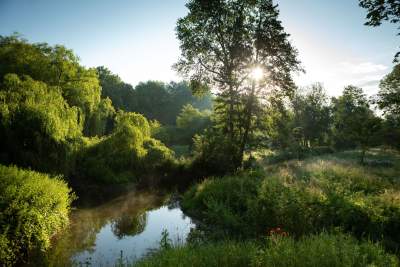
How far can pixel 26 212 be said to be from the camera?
10.4 metres

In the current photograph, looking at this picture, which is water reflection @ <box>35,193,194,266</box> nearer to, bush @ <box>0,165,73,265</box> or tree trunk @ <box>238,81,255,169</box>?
bush @ <box>0,165,73,265</box>

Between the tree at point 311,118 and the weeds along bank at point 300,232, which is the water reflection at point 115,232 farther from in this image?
the tree at point 311,118

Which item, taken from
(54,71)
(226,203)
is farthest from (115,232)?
(54,71)

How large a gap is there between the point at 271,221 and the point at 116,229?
23.9 ft

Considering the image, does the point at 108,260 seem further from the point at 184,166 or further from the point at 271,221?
the point at 184,166

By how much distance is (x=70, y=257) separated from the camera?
36.1ft

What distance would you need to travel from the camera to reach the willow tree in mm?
24188

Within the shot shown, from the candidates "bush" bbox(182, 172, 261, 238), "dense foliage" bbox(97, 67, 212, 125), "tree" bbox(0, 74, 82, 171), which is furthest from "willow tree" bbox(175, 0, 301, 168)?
"dense foliage" bbox(97, 67, 212, 125)

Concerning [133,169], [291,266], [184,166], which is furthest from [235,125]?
[291,266]

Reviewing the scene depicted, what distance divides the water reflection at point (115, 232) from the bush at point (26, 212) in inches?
30.7

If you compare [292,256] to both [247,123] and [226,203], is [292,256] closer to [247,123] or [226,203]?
[226,203]

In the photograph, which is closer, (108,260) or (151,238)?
(108,260)

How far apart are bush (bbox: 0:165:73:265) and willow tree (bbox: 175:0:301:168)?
1455 centimetres

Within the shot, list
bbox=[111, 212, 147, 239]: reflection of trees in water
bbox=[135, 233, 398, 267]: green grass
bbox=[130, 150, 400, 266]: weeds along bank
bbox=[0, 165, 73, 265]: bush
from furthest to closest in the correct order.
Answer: bbox=[111, 212, 147, 239]: reflection of trees in water, bbox=[0, 165, 73, 265]: bush, bbox=[130, 150, 400, 266]: weeds along bank, bbox=[135, 233, 398, 267]: green grass
